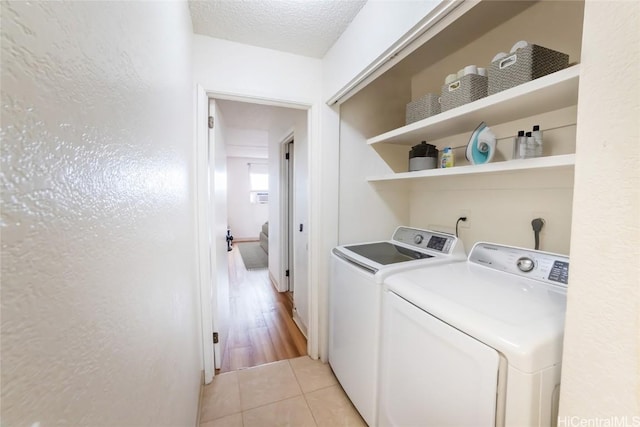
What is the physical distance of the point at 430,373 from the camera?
0.97 m

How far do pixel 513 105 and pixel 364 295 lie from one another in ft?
3.76

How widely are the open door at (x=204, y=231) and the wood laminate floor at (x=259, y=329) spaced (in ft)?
0.91

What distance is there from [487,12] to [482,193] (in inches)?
38.4

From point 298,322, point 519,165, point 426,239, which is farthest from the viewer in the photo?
point 298,322

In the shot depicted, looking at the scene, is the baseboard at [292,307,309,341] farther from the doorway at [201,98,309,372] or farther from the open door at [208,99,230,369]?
the open door at [208,99,230,369]

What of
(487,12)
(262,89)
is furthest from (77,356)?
(487,12)

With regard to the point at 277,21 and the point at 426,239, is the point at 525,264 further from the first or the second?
the point at 277,21

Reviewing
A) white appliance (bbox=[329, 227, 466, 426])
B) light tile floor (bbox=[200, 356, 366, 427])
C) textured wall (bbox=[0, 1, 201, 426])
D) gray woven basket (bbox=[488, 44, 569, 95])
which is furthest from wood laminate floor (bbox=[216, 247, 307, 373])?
gray woven basket (bbox=[488, 44, 569, 95])

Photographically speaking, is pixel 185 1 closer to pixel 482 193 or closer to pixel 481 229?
pixel 482 193

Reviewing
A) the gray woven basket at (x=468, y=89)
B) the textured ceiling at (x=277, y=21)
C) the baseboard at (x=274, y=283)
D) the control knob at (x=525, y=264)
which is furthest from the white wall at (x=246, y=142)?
the control knob at (x=525, y=264)

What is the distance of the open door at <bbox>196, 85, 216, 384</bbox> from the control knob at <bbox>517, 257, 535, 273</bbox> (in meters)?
1.81

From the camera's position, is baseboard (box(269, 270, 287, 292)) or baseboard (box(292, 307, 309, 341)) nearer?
baseboard (box(292, 307, 309, 341))

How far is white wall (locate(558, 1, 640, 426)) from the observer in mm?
478
